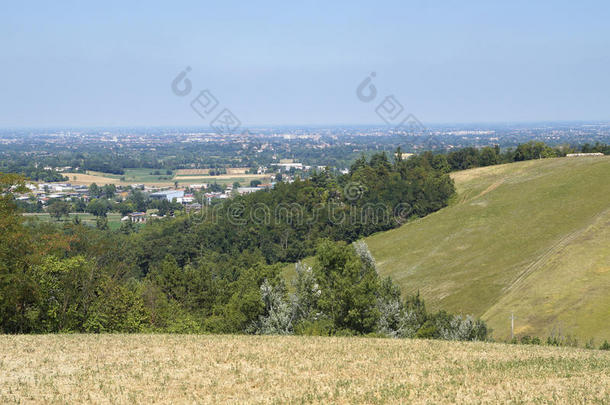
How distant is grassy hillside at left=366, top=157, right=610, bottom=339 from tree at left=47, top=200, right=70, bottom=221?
105 m

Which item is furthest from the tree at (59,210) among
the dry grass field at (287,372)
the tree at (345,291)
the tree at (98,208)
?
the dry grass field at (287,372)

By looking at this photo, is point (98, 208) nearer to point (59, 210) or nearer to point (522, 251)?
point (59, 210)

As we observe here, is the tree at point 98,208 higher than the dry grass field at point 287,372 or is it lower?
lower

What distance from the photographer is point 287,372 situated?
723 inches

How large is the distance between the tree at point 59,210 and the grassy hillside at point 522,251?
105m

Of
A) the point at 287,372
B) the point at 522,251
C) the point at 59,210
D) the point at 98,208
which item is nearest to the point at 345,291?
the point at 287,372

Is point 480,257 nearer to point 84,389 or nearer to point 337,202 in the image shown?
point 84,389

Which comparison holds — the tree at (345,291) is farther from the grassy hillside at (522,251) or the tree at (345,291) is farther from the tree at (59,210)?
the tree at (59,210)

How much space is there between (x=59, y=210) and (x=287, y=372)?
158106 millimetres

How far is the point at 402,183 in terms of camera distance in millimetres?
123750

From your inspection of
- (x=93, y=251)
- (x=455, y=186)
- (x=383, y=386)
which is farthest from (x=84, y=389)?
(x=455, y=186)

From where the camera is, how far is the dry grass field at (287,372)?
15656 mm

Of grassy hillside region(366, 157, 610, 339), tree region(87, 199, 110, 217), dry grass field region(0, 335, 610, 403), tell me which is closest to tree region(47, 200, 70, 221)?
tree region(87, 199, 110, 217)

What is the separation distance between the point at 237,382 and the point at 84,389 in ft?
15.4
